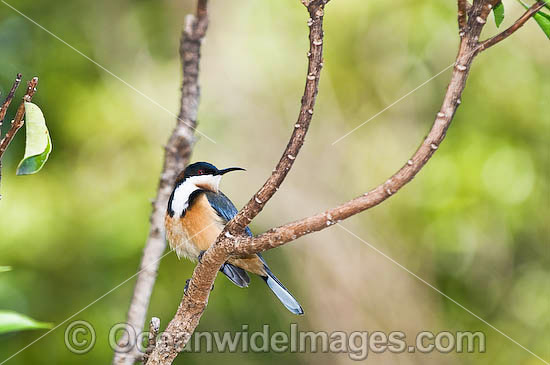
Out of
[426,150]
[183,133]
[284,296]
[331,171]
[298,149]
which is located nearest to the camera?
[426,150]

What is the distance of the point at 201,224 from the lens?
2.39m

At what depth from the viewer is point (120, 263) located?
420 cm

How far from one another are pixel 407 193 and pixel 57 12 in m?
2.88

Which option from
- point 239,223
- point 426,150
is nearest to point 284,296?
point 239,223

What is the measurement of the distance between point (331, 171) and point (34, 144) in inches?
128

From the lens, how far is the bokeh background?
13.6 ft

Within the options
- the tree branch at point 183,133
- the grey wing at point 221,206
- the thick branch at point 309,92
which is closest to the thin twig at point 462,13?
the thick branch at point 309,92

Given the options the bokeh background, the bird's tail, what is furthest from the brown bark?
the bokeh background

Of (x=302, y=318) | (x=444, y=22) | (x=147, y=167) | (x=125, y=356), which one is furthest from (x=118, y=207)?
(x=444, y=22)

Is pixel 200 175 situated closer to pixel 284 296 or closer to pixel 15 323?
pixel 284 296

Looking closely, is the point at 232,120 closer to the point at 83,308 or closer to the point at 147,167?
the point at 147,167

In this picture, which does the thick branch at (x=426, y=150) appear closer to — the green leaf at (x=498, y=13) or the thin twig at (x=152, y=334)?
the green leaf at (x=498, y=13)

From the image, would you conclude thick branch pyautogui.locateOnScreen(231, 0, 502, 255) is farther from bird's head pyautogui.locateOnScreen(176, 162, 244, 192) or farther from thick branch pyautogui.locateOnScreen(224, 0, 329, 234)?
bird's head pyautogui.locateOnScreen(176, 162, 244, 192)

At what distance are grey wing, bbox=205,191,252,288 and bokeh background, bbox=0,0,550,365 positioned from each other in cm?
150
